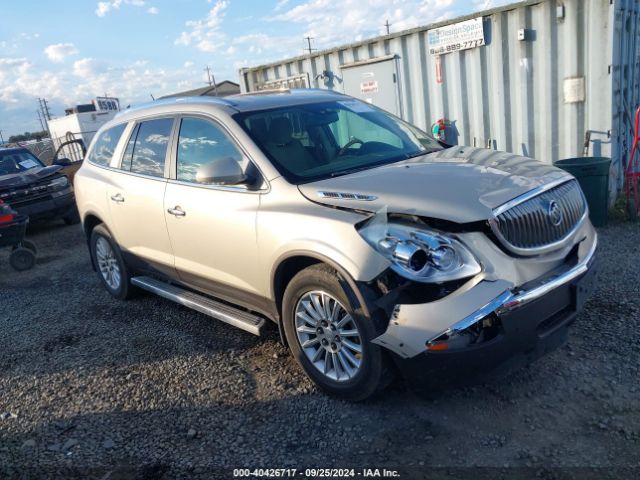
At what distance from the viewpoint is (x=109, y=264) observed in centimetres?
588

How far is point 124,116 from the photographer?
537 cm

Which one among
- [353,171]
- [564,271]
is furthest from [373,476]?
[353,171]

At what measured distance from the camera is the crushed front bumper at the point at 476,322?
2.76 metres

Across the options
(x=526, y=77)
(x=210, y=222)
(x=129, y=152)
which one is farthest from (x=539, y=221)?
(x=526, y=77)

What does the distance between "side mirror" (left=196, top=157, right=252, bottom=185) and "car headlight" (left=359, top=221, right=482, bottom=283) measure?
122cm

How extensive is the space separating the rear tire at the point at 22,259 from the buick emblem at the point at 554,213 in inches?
289

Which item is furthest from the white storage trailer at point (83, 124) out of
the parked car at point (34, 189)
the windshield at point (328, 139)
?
the windshield at point (328, 139)

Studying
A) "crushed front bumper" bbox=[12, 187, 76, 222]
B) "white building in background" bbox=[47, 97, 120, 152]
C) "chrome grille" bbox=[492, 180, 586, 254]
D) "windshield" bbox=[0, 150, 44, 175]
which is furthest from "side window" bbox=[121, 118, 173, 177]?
"white building in background" bbox=[47, 97, 120, 152]

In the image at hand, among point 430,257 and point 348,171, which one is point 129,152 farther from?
point 430,257

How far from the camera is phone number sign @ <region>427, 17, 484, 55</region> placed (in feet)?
24.6

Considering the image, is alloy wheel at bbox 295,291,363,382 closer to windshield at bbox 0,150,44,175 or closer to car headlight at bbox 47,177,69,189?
car headlight at bbox 47,177,69,189

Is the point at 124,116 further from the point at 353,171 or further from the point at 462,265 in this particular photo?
the point at 462,265

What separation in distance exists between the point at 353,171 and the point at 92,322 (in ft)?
10.5

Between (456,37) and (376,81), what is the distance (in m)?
1.56
